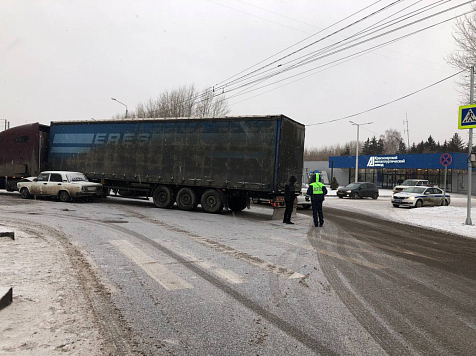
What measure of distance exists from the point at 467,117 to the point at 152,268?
12.5 metres

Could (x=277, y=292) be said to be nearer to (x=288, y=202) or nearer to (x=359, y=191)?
(x=288, y=202)

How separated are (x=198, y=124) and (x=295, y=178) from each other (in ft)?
14.4

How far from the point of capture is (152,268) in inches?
237

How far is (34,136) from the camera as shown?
737 inches

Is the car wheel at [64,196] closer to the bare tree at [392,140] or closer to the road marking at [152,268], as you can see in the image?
the road marking at [152,268]

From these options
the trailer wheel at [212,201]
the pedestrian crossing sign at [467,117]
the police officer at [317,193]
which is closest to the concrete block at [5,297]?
the police officer at [317,193]

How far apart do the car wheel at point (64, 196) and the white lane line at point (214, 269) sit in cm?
1164

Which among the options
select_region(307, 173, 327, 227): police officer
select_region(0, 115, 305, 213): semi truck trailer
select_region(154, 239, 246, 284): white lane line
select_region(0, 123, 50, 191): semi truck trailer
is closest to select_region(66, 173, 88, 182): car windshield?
select_region(0, 115, 305, 213): semi truck trailer

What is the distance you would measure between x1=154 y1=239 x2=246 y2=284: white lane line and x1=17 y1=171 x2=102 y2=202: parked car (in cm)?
1110

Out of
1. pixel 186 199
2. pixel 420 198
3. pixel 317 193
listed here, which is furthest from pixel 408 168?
pixel 317 193

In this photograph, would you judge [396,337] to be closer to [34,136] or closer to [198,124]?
[198,124]

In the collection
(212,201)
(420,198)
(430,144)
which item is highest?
(430,144)

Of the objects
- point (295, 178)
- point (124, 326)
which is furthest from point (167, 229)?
point (124, 326)

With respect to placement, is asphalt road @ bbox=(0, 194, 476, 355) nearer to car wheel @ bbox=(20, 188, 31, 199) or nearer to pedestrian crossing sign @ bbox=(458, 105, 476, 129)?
pedestrian crossing sign @ bbox=(458, 105, 476, 129)
